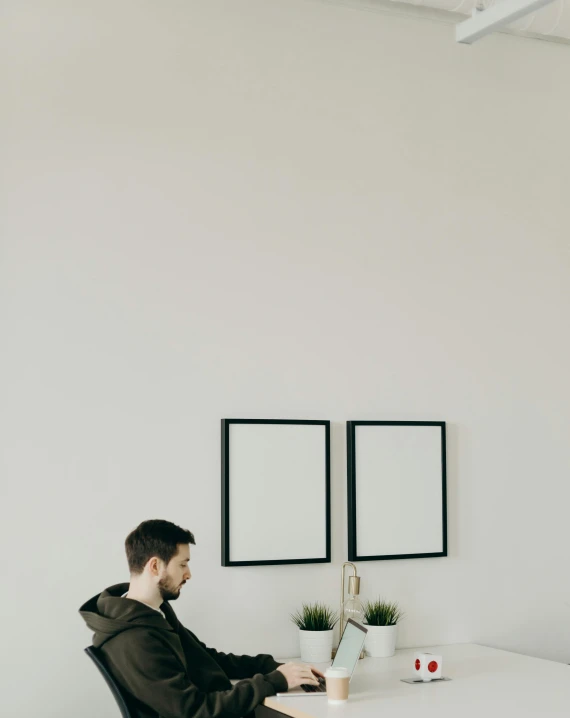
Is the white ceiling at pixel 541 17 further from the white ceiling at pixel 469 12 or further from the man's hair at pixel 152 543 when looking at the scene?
the man's hair at pixel 152 543

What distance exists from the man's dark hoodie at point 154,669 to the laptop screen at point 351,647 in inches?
8.3

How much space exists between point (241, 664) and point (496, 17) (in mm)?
2115

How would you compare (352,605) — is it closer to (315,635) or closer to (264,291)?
(315,635)

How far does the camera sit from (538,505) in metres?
4.02

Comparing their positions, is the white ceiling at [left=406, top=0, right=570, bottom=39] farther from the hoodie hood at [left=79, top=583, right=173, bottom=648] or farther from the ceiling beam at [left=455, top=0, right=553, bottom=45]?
the hoodie hood at [left=79, top=583, right=173, bottom=648]

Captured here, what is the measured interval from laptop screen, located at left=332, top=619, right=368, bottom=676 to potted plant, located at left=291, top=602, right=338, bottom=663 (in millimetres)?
266

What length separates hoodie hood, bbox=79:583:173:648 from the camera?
267 cm

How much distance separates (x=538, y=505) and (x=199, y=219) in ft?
6.07

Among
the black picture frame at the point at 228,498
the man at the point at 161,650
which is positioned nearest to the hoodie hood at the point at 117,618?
the man at the point at 161,650

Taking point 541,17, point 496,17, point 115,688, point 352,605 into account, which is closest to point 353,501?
point 352,605

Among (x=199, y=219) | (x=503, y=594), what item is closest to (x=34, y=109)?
(x=199, y=219)

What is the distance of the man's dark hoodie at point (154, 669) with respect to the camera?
102 inches

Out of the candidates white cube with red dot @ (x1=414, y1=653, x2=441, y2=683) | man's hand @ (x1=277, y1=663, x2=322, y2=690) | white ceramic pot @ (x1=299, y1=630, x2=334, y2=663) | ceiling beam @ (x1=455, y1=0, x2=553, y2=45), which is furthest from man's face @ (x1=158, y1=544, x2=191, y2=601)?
ceiling beam @ (x1=455, y1=0, x2=553, y2=45)

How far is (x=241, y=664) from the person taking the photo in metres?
3.12
